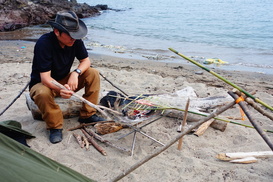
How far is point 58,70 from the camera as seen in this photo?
3467 mm

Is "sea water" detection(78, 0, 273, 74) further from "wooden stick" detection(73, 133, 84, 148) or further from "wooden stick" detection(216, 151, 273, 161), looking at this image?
"wooden stick" detection(73, 133, 84, 148)

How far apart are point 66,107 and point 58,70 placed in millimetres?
701

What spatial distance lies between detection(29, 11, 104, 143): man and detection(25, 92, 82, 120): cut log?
0.65 ft

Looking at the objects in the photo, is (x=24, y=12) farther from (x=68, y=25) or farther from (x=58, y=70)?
(x=68, y=25)

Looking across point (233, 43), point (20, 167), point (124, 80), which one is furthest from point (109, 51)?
point (20, 167)

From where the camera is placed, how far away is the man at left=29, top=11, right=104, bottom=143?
3086mm

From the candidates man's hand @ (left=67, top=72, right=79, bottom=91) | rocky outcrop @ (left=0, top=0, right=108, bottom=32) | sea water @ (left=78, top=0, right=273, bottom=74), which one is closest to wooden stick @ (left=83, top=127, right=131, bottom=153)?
man's hand @ (left=67, top=72, right=79, bottom=91)

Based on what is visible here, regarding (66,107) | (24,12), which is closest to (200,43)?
(66,107)

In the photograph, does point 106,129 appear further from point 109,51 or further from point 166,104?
point 109,51

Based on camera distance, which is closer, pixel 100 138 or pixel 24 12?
pixel 100 138

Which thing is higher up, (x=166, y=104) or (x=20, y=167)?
(x=20, y=167)

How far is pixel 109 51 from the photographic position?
10461mm

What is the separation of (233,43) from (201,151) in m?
10.8

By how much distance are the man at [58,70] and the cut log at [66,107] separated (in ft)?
0.65
